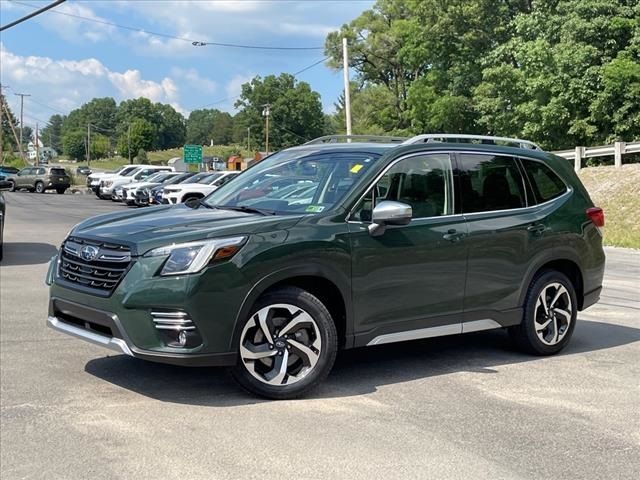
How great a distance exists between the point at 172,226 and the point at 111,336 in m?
0.82

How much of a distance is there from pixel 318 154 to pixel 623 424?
9.81ft

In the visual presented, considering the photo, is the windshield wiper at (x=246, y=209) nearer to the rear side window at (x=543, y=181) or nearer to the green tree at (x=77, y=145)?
the rear side window at (x=543, y=181)

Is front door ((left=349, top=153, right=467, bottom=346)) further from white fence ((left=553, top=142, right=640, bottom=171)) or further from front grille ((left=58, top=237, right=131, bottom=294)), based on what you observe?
white fence ((left=553, top=142, right=640, bottom=171))

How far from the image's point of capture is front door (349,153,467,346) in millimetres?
5156

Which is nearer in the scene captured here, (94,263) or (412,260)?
(94,263)

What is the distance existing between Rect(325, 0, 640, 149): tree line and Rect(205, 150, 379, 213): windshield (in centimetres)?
2871

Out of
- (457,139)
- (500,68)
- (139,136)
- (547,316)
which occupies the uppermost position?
(139,136)

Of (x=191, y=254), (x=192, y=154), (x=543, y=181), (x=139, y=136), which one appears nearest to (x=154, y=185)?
(x=192, y=154)

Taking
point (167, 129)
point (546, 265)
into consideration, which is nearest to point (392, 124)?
point (546, 265)

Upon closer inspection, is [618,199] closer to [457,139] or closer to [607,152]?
[607,152]

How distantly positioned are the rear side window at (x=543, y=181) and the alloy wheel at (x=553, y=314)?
2.63 feet

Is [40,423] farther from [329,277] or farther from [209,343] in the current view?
[329,277]

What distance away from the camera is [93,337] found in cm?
479

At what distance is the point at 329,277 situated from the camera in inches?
195
